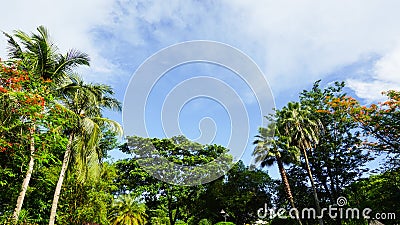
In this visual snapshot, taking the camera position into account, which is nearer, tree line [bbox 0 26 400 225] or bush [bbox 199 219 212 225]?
tree line [bbox 0 26 400 225]

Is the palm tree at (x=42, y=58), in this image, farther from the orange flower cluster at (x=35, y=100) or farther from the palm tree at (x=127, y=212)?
the palm tree at (x=127, y=212)

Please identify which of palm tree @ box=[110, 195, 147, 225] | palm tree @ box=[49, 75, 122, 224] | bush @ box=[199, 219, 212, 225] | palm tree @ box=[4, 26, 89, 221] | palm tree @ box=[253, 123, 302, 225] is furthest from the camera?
bush @ box=[199, 219, 212, 225]

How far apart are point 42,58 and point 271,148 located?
15.7 meters

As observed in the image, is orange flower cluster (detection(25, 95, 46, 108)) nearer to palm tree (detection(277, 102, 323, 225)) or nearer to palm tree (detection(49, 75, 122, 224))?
palm tree (detection(49, 75, 122, 224))

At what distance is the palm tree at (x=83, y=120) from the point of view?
12711 mm

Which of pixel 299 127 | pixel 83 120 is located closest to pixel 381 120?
pixel 299 127

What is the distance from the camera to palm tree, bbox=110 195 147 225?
2206 centimetres

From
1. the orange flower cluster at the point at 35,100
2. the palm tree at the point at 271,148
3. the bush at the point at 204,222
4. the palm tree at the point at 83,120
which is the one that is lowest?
the bush at the point at 204,222

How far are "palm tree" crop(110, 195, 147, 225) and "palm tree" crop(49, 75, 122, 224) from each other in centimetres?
989

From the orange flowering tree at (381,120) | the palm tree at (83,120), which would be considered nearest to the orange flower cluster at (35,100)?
the palm tree at (83,120)

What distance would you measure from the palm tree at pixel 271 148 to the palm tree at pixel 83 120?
1145cm

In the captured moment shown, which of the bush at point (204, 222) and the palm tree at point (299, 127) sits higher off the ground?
the palm tree at point (299, 127)

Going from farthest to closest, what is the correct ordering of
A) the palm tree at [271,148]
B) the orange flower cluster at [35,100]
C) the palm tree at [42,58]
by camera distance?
the palm tree at [271,148]
the palm tree at [42,58]
the orange flower cluster at [35,100]

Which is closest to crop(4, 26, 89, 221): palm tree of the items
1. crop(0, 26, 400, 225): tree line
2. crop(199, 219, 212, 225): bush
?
crop(0, 26, 400, 225): tree line
